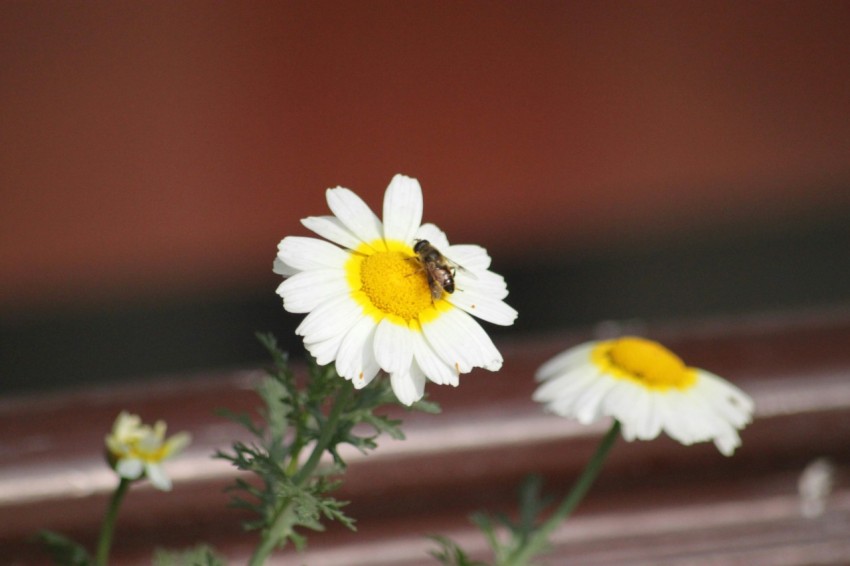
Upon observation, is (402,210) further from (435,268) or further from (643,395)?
(643,395)

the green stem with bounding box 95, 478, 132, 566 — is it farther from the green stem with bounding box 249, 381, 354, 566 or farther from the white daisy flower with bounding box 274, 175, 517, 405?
the white daisy flower with bounding box 274, 175, 517, 405

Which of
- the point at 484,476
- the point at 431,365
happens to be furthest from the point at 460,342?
the point at 484,476

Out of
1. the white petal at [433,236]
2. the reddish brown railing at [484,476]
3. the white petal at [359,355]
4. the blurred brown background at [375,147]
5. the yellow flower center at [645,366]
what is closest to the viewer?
the white petal at [359,355]

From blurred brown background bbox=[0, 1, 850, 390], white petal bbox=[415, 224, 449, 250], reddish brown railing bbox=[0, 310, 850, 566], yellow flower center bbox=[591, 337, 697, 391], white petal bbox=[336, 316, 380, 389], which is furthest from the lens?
blurred brown background bbox=[0, 1, 850, 390]

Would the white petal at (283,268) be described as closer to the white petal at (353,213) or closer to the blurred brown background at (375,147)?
the white petal at (353,213)

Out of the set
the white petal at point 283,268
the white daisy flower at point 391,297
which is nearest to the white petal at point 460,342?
the white daisy flower at point 391,297

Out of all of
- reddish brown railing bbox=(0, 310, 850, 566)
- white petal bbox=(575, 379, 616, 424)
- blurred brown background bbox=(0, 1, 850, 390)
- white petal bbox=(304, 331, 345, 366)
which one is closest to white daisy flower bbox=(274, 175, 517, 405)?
white petal bbox=(304, 331, 345, 366)

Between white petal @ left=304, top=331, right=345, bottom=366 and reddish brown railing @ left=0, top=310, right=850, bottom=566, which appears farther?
reddish brown railing @ left=0, top=310, right=850, bottom=566

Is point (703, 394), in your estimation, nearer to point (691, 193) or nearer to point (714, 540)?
point (714, 540)
